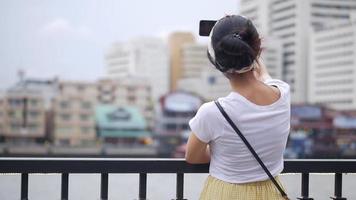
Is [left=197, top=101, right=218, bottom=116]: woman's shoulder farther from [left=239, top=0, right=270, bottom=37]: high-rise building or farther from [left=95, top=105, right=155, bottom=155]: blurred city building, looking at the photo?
[left=239, top=0, right=270, bottom=37]: high-rise building

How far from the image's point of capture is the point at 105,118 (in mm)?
49031

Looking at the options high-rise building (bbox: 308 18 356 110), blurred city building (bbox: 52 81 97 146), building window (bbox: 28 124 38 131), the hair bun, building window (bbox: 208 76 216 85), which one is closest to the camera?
the hair bun

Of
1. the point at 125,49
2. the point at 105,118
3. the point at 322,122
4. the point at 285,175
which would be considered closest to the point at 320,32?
the point at 322,122

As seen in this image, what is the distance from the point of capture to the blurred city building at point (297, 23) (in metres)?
63.8

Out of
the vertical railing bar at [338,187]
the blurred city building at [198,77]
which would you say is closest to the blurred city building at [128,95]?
the blurred city building at [198,77]

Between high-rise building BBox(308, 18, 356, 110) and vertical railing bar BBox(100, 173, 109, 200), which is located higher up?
high-rise building BBox(308, 18, 356, 110)

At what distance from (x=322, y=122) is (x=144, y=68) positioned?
35590mm

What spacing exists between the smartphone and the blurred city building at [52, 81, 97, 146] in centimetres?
4591

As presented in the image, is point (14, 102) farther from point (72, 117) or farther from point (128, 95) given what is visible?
point (128, 95)

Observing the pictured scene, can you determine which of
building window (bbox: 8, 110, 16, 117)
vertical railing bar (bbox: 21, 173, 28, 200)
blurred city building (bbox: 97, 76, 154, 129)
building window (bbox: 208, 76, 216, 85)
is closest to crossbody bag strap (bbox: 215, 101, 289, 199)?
vertical railing bar (bbox: 21, 173, 28, 200)

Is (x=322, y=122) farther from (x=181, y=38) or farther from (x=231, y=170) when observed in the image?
(x=231, y=170)

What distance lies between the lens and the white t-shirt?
1.37m

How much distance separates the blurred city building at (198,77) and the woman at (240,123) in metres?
45.5

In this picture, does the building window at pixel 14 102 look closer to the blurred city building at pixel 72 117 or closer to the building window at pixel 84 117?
the blurred city building at pixel 72 117
